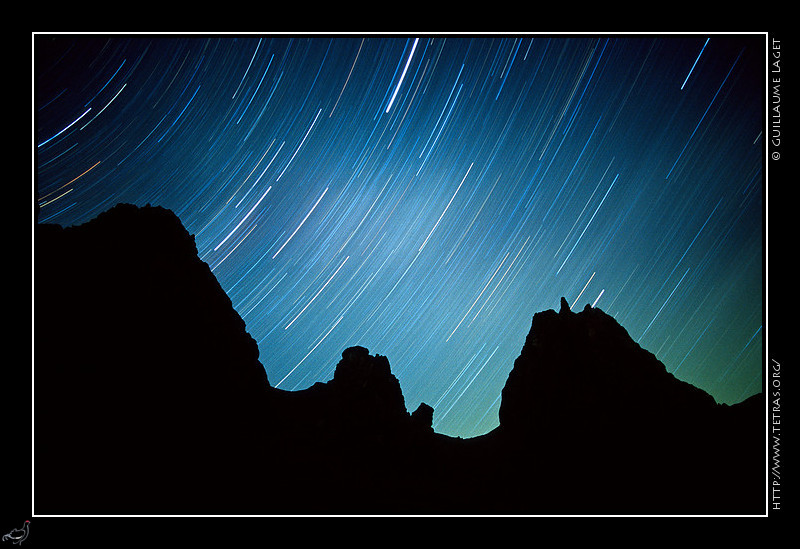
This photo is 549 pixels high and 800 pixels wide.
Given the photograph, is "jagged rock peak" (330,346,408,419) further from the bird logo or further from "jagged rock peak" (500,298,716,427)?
the bird logo

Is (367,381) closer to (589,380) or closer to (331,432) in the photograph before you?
(331,432)

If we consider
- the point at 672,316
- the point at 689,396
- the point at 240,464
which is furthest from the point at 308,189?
the point at 689,396

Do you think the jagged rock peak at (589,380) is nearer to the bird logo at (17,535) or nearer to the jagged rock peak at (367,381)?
the jagged rock peak at (367,381)

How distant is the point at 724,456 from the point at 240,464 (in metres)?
4.24

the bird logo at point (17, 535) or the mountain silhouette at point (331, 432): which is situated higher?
the mountain silhouette at point (331, 432)

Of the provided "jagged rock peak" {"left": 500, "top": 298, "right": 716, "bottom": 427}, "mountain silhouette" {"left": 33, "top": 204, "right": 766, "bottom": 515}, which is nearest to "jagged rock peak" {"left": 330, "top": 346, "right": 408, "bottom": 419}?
"mountain silhouette" {"left": 33, "top": 204, "right": 766, "bottom": 515}

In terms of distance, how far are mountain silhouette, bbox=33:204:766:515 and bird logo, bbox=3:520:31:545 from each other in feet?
0.50

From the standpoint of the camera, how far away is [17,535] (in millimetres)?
3002

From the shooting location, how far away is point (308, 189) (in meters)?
3.51

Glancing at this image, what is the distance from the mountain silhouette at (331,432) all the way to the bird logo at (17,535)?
0.15m

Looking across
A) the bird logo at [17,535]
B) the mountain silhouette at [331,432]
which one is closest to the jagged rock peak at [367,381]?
the mountain silhouette at [331,432]

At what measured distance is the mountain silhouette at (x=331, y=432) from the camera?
3.20 meters

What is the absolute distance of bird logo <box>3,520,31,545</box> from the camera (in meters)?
2.98

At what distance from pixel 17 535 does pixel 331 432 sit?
101 inches
